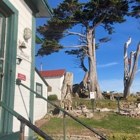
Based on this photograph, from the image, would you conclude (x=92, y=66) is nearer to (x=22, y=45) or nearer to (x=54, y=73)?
(x=54, y=73)

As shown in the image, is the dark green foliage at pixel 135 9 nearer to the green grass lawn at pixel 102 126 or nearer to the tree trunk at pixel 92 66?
the tree trunk at pixel 92 66

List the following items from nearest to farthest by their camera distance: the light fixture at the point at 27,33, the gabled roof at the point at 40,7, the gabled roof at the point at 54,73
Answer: the light fixture at the point at 27,33 → the gabled roof at the point at 40,7 → the gabled roof at the point at 54,73

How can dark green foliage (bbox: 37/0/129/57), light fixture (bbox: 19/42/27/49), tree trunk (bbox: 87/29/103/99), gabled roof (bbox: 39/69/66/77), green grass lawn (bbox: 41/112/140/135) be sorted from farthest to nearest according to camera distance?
gabled roof (bbox: 39/69/66/77) → tree trunk (bbox: 87/29/103/99) → dark green foliage (bbox: 37/0/129/57) → green grass lawn (bbox: 41/112/140/135) → light fixture (bbox: 19/42/27/49)

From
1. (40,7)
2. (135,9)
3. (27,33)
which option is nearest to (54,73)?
(135,9)

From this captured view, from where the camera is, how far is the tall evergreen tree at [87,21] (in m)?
18.9

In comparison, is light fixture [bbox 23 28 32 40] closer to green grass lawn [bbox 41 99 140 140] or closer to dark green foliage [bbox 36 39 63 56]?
green grass lawn [bbox 41 99 140 140]

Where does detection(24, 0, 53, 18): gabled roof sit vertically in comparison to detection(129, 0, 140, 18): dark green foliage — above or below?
below

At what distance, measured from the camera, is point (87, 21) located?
20.7 meters

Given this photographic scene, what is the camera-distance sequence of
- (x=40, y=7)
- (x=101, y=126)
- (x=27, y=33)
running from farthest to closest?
(x=101, y=126), (x=40, y=7), (x=27, y=33)

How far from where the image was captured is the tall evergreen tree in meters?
18.9

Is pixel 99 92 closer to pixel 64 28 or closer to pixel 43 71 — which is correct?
pixel 64 28

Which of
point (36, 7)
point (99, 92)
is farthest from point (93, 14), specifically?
point (36, 7)

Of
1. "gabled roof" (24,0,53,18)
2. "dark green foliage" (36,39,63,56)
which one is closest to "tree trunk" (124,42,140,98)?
"dark green foliage" (36,39,63,56)

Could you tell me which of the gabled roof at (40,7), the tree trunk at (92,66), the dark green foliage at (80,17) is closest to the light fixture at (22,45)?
the gabled roof at (40,7)
